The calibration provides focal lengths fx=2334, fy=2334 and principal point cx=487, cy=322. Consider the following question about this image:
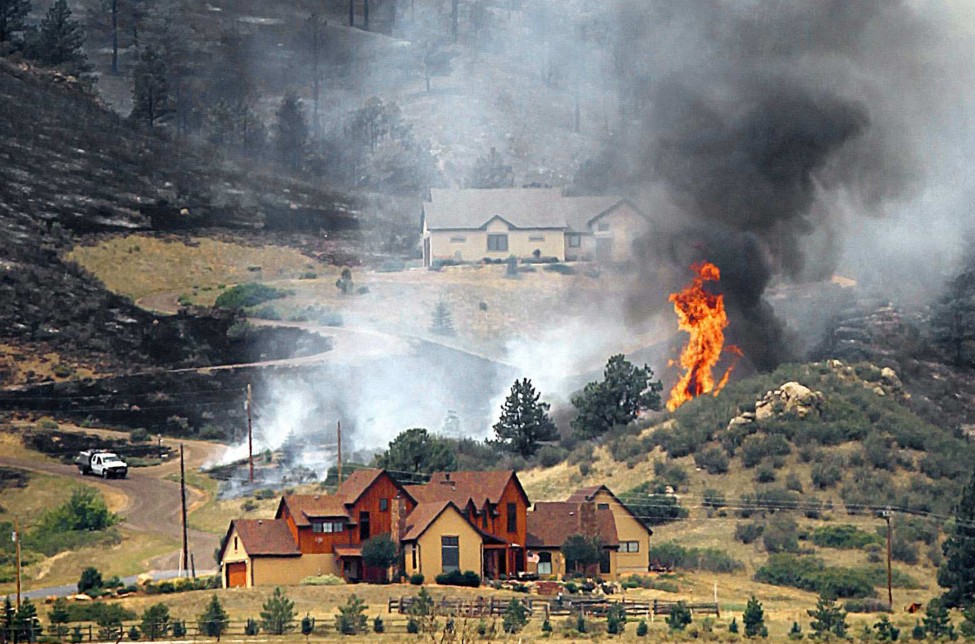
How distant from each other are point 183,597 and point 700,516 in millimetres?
32768

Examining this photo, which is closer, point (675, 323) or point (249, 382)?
point (675, 323)

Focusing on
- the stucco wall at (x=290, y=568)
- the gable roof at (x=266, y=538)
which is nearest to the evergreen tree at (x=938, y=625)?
the stucco wall at (x=290, y=568)

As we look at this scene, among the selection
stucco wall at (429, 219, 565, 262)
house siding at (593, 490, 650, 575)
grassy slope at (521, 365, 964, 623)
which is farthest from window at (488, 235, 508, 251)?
house siding at (593, 490, 650, 575)

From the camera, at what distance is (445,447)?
131 metres

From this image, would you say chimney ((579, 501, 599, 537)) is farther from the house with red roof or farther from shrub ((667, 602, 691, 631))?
shrub ((667, 602, 691, 631))

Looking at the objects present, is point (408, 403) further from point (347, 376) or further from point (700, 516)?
point (700, 516)

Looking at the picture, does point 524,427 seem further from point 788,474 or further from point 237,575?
point 237,575

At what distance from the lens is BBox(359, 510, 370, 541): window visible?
11356 cm

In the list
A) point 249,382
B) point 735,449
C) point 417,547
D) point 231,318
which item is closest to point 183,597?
point 417,547

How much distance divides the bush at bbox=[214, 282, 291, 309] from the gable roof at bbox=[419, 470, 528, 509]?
75.4 metres

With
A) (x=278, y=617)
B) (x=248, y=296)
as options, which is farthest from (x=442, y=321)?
(x=278, y=617)

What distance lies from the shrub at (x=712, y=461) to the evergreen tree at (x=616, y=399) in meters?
12.9

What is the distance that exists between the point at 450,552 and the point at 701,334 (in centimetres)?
3776

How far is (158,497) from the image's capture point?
5522 inches
